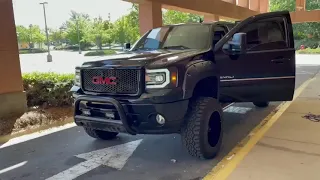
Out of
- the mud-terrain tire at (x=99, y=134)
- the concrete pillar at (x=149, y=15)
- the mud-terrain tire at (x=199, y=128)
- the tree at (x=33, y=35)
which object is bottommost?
the mud-terrain tire at (x=99, y=134)

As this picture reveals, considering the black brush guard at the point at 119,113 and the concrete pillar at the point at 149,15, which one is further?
the concrete pillar at the point at 149,15

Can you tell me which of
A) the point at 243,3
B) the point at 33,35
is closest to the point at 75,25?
the point at 33,35

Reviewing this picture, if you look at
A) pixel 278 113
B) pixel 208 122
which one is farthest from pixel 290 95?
pixel 208 122

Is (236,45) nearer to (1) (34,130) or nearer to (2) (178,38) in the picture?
(2) (178,38)

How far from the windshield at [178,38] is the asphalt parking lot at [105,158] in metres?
1.60

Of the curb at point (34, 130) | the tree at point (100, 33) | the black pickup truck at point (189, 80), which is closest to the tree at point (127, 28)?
the tree at point (100, 33)

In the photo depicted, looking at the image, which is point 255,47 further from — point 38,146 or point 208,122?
point 38,146

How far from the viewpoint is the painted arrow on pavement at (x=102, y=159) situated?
394cm

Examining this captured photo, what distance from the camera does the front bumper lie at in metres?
3.69

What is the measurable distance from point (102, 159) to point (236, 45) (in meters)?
2.58

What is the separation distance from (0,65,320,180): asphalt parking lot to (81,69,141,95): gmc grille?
40.3 inches

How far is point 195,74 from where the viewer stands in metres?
3.96

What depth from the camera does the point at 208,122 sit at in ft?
13.8

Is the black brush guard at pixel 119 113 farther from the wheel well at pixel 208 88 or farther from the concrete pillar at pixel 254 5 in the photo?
the concrete pillar at pixel 254 5
